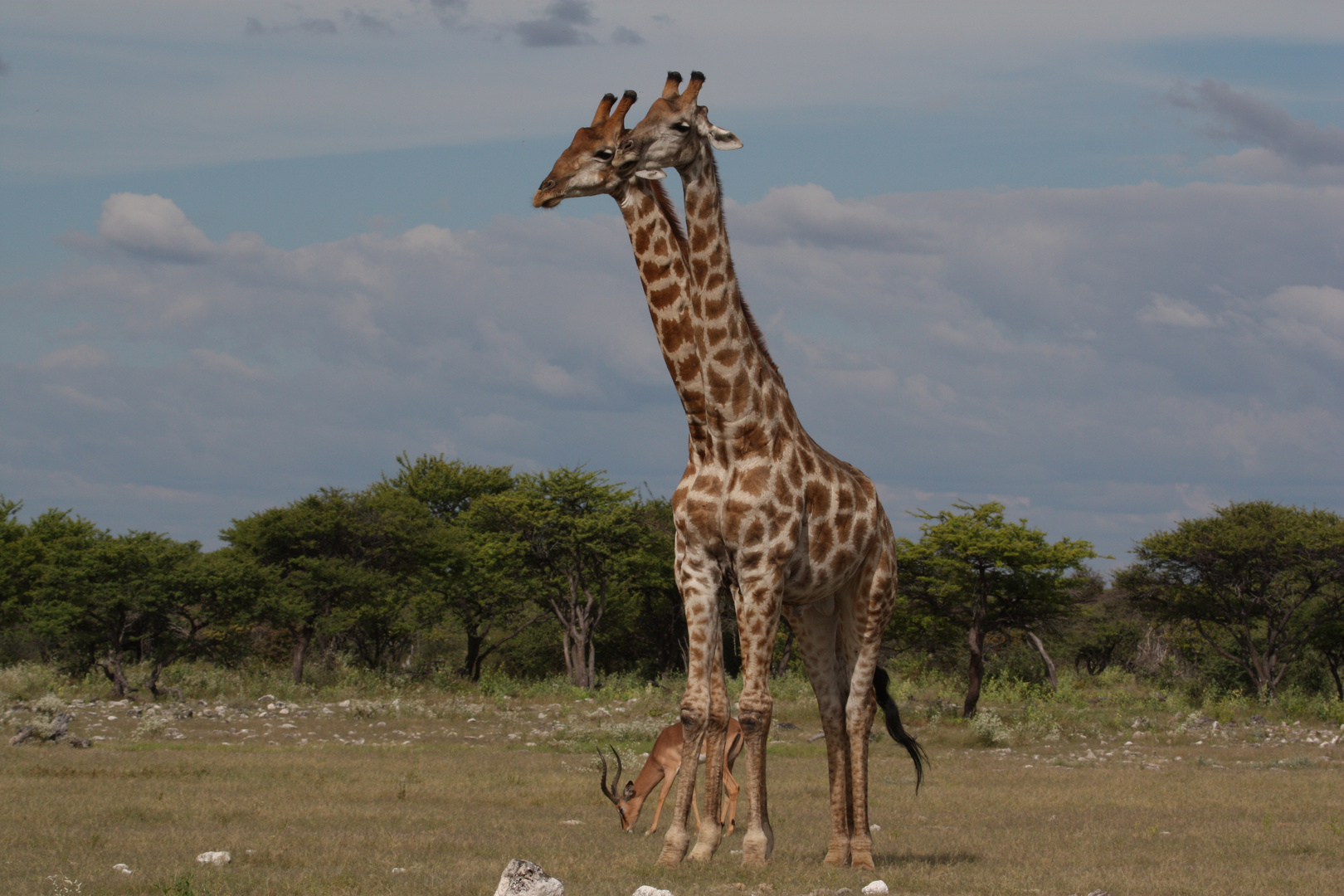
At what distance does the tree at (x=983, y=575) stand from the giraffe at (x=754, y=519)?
20.0 metres

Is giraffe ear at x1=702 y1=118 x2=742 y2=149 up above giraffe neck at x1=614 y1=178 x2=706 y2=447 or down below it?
above

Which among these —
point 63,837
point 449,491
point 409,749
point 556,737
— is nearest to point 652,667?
point 449,491

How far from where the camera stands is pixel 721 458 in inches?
316

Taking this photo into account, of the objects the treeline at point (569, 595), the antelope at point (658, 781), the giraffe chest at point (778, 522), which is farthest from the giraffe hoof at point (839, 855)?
the treeline at point (569, 595)

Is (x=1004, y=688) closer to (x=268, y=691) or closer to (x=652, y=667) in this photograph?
(x=652, y=667)

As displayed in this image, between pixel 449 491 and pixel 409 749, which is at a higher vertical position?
pixel 449 491

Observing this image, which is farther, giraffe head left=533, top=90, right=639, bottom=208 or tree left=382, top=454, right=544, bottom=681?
tree left=382, top=454, right=544, bottom=681

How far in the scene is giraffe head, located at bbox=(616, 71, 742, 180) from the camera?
7.76 meters

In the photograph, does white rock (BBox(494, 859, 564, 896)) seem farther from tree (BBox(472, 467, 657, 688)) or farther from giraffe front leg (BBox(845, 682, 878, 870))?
tree (BBox(472, 467, 657, 688))

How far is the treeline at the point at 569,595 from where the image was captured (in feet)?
96.6

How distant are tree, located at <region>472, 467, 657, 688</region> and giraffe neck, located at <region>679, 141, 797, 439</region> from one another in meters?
28.9

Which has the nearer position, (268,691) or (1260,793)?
(1260,793)

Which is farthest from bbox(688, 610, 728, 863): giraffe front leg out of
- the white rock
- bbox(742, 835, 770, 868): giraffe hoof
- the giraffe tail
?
the white rock

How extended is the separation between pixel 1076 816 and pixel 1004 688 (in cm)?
1915
